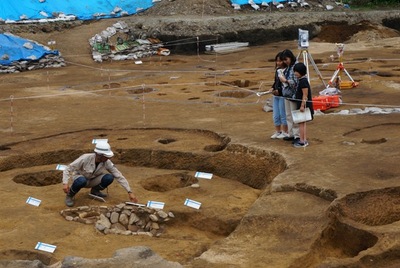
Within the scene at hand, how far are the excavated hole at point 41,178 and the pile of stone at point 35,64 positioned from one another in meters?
15.3

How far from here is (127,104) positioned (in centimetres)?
2062

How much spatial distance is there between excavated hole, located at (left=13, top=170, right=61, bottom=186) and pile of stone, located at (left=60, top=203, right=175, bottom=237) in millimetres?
2572

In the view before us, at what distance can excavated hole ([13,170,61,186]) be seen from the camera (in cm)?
1431

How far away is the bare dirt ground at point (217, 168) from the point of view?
9953 millimetres

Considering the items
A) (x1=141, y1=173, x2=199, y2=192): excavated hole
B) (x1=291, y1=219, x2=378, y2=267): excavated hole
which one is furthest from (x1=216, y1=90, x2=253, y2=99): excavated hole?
(x1=291, y1=219, x2=378, y2=267): excavated hole

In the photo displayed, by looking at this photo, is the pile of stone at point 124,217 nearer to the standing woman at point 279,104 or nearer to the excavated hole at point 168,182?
the excavated hole at point 168,182

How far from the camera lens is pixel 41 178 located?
47.3 ft

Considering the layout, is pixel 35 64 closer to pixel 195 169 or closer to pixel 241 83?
pixel 241 83

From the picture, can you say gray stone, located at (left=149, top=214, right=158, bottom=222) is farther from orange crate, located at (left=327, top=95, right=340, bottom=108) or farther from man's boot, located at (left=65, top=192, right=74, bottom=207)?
orange crate, located at (left=327, top=95, right=340, bottom=108)


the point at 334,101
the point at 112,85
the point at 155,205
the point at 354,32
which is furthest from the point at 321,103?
the point at 354,32

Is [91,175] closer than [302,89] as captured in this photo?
Yes

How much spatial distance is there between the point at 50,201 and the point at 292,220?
4.64m

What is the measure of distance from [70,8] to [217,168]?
76.1 feet

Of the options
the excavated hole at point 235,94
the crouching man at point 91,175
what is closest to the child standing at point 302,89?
the crouching man at point 91,175
